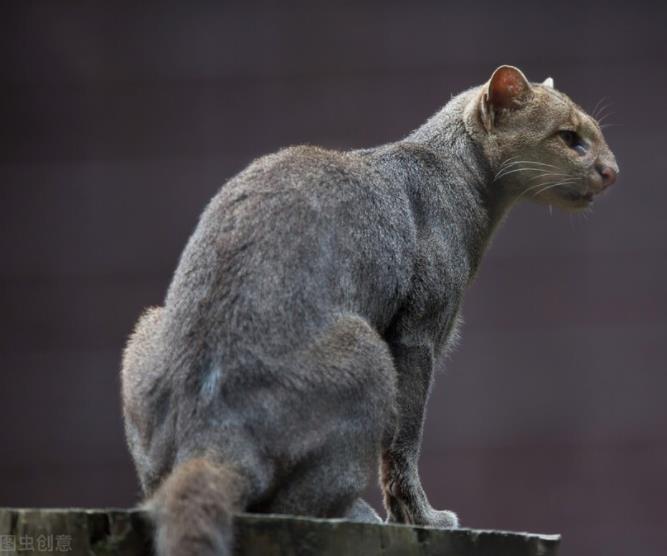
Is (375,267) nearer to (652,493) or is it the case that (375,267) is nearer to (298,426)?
(298,426)

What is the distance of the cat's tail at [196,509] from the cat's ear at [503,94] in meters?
3.10

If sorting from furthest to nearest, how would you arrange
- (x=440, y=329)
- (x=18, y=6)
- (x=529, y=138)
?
(x=18, y=6)
(x=529, y=138)
(x=440, y=329)

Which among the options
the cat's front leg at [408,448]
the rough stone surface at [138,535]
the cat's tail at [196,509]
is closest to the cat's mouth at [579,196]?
the cat's front leg at [408,448]

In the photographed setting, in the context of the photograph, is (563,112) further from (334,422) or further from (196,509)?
(196,509)

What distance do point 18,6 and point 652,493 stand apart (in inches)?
310

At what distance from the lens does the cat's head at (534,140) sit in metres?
8.70

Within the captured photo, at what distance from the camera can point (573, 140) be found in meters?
8.84

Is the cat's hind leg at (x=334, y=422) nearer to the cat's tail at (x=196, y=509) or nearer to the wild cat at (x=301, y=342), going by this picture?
the wild cat at (x=301, y=342)

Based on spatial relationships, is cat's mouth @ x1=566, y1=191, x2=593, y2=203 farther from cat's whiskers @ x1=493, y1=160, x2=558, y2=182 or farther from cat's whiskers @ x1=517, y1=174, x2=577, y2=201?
cat's whiskers @ x1=493, y1=160, x2=558, y2=182

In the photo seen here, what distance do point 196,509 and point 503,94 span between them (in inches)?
138

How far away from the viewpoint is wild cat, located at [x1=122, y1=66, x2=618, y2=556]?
21.9 ft

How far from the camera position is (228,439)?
21.8 ft

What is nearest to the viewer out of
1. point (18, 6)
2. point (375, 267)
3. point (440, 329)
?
point (375, 267)

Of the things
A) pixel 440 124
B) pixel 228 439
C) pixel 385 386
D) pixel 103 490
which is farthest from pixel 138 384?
pixel 103 490
